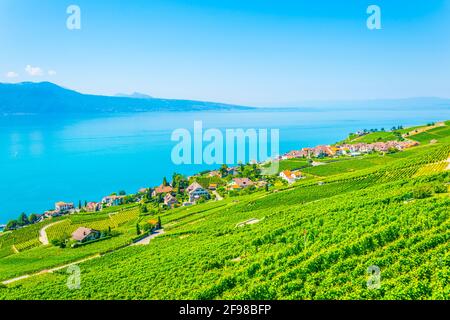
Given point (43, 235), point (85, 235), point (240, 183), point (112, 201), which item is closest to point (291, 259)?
point (85, 235)

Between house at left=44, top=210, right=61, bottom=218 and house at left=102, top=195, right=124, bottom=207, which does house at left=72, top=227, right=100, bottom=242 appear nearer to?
house at left=44, top=210, right=61, bottom=218

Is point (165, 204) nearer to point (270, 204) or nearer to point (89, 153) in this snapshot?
A: point (270, 204)

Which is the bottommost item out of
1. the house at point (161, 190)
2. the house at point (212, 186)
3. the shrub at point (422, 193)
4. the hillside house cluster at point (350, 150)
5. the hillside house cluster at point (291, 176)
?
the house at point (161, 190)

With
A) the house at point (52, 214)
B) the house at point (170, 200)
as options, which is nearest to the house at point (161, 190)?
the house at point (170, 200)

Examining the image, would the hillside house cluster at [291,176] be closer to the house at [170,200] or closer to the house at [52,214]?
the house at [170,200]
